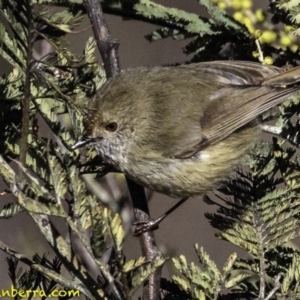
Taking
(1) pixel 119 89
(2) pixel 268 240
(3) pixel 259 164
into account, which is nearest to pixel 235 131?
(1) pixel 119 89

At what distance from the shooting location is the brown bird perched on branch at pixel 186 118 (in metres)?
2.17

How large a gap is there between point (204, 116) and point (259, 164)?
24.5 inches

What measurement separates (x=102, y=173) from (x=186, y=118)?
614 mm

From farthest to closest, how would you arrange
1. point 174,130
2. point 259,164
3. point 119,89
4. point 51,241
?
point 174,130 → point 119,89 → point 259,164 → point 51,241

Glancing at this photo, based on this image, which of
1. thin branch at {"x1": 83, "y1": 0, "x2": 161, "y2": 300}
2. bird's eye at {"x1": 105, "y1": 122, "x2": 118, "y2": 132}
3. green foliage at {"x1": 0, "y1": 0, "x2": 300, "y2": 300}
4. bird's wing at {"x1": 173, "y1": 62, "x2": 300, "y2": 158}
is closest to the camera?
green foliage at {"x1": 0, "y1": 0, "x2": 300, "y2": 300}

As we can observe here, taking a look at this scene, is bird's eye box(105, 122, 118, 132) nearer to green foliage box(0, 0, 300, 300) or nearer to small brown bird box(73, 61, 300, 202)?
small brown bird box(73, 61, 300, 202)

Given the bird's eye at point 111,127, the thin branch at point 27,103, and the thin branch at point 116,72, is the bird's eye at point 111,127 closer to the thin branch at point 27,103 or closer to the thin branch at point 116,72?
the thin branch at point 116,72

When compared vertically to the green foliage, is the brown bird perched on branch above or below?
above

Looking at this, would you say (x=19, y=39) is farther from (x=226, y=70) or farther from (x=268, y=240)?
(x=226, y=70)

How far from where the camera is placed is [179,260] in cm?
130

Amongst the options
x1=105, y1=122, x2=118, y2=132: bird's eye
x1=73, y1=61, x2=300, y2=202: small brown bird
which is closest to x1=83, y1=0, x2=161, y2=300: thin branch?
x1=73, y1=61, x2=300, y2=202: small brown bird

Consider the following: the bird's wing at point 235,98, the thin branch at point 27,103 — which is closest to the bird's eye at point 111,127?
the bird's wing at point 235,98

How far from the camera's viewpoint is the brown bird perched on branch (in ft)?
7.13

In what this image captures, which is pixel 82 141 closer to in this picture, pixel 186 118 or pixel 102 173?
pixel 102 173
